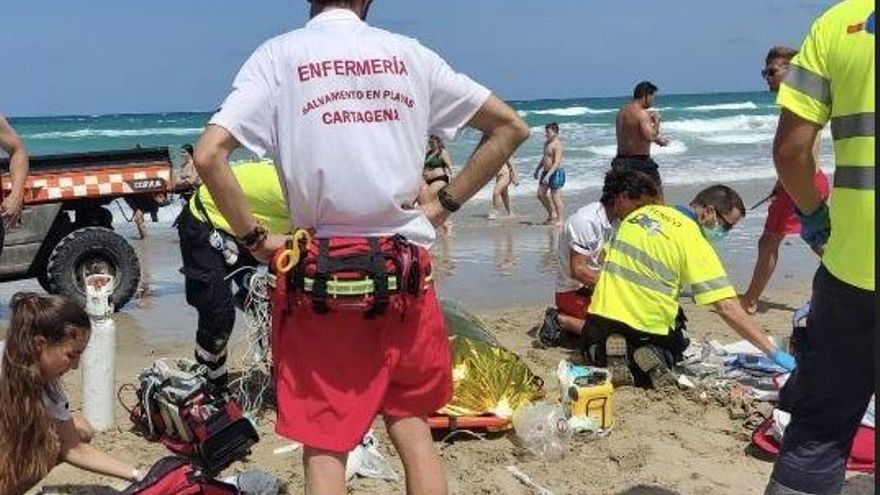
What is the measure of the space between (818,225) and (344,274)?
1372 mm

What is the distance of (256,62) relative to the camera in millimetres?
2684

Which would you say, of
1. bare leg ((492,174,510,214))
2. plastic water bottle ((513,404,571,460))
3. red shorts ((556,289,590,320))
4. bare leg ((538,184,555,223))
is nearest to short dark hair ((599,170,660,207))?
red shorts ((556,289,590,320))

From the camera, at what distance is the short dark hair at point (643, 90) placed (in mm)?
9560

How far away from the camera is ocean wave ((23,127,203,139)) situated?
41625mm

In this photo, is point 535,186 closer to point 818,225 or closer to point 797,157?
point 818,225

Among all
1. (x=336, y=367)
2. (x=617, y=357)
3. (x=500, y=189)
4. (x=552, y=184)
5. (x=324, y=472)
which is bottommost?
(x=500, y=189)

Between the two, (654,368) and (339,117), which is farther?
(654,368)

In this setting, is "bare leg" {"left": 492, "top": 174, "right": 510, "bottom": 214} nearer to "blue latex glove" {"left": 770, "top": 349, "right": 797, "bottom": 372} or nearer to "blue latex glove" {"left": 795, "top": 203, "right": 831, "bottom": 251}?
"blue latex glove" {"left": 770, "top": 349, "right": 797, "bottom": 372}

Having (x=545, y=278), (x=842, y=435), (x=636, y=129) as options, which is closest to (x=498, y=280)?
(x=545, y=278)

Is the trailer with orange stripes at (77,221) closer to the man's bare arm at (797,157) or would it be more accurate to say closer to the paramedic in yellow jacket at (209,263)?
the paramedic in yellow jacket at (209,263)

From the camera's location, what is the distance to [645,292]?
5.36 meters

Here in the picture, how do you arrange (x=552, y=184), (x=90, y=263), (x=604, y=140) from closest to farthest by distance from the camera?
(x=90, y=263), (x=552, y=184), (x=604, y=140)

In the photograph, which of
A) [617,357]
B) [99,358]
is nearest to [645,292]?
[617,357]

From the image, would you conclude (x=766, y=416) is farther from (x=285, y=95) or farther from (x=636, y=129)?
(x=636, y=129)
